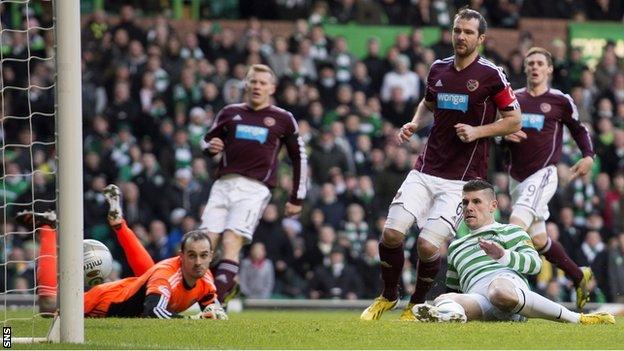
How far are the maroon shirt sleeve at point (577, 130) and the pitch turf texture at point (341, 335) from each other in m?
3.39

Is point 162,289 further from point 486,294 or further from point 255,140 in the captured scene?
point 255,140

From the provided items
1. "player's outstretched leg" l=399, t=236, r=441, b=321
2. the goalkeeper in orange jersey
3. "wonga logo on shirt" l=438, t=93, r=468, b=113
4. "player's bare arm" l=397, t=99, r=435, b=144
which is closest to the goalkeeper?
the goalkeeper in orange jersey

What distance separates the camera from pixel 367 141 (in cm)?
2311

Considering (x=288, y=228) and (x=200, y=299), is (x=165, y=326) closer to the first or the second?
(x=200, y=299)

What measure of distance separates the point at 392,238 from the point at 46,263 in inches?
112

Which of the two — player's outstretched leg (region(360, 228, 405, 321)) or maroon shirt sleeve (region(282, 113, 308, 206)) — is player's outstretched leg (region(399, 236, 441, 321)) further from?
maroon shirt sleeve (region(282, 113, 308, 206))

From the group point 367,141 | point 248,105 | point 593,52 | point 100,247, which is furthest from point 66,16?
point 593,52

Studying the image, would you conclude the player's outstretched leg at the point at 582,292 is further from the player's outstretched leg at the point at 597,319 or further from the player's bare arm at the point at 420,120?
the player's outstretched leg at the point at 597,319

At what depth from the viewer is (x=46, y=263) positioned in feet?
41.7

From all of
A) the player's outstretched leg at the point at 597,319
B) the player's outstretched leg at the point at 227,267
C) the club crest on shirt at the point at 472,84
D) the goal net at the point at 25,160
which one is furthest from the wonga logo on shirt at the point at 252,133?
the player's outstretched leg at the point at 597,319

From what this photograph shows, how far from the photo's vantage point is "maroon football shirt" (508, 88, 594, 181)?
15031 millimetres

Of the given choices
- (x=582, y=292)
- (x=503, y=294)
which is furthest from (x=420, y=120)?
(x=582, y=292)

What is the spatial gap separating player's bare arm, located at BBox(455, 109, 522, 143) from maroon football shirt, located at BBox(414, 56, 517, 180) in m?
0.09

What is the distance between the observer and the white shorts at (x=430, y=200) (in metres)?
12.6
